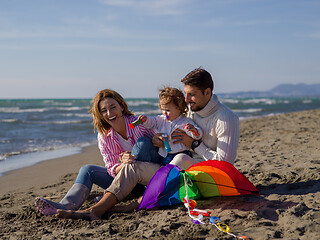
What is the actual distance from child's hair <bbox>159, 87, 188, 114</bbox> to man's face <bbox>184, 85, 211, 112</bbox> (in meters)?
0.15

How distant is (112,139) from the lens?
368 centimetres

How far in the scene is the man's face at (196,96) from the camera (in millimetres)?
3410

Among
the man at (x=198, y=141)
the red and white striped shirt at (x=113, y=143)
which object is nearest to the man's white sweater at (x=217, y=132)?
the man at (x=198, y=141)

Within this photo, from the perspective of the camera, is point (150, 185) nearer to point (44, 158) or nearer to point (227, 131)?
point (227, 131)

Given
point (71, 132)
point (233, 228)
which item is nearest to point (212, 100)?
point (233, 228)

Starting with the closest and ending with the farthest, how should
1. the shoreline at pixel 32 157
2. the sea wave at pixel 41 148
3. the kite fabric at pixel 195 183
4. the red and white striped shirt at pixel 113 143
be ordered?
1. the kite fabric at pixel 195 183
2. the red and white striped shirt at pixel 113 143
3. the shoreline at pixel 32 157
4. the sea wave at pixel 41 148

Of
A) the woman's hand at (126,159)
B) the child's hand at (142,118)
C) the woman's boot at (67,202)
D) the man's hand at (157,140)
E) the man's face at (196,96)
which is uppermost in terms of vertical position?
the man's face at (196,96)

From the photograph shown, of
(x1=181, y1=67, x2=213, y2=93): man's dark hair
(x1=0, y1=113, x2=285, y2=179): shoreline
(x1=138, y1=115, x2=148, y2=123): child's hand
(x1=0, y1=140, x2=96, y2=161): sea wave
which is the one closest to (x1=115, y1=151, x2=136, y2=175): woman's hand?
(x1=138, y1=115, x2=148, y2=123): child's hand

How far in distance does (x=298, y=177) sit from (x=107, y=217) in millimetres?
2248

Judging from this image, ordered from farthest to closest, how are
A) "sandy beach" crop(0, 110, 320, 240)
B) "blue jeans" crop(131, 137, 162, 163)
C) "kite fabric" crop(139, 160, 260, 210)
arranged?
1. "blue jeans" crop(131, 137, 162, 163)
2. "kite fabric" crop(139, 160, 260, 210)
3. "sandy beach" crop(0, 110, 320, 240)

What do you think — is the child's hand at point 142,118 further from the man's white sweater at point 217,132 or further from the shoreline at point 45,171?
the shoreline at point 45,171

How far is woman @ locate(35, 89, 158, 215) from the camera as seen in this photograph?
11.5 feet

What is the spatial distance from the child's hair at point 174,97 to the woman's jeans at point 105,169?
47 cm

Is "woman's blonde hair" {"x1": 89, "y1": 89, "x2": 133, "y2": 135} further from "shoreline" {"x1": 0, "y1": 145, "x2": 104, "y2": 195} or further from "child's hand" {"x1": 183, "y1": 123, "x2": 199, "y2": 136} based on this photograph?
"shoreline" {"x1": 0, "y1": 145, "x2": 104, "y2": 195}
